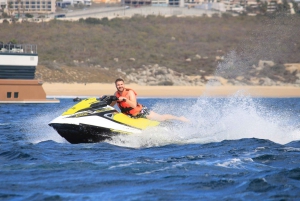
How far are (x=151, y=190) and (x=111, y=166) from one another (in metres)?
1.92

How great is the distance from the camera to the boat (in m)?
37.9

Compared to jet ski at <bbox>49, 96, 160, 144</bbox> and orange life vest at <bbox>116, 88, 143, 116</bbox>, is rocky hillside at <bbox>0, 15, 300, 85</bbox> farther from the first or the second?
jet ski at <bbox>49, 96, 160, 144</bbox>

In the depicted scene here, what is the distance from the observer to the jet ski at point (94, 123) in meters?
14.1

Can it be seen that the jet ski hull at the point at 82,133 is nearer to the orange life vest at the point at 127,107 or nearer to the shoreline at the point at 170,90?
the orange life vest at the point at 127,107

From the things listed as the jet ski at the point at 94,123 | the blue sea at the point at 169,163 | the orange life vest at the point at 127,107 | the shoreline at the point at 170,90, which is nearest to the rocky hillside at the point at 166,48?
the shoreline at the point at 170,90

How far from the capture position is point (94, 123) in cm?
1415

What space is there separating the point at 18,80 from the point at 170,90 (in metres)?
16.3

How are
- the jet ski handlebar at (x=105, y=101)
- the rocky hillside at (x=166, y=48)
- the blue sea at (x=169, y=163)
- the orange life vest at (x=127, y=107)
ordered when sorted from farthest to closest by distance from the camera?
the rocky hillside at (x=166, y=48)
the orange life vest at (x=127, y=107)
the jet ski handlebar at (x=105, y=101)
the blue sea at (x=169, y=163)

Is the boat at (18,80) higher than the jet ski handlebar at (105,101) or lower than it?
lower

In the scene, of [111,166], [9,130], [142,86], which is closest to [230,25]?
[142,86]

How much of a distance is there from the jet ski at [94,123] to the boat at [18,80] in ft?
78.9

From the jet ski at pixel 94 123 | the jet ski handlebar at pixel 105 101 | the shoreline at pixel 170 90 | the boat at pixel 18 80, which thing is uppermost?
the jet ski handlebar at pixel 105 101

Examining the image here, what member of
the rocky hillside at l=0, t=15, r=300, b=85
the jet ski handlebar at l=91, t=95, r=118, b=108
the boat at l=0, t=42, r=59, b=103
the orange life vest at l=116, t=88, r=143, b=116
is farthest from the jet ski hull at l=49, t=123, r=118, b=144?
the rocky hillside at l=0, t=15, r=300, b=85

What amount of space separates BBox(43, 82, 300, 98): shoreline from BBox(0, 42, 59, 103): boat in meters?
8.13
